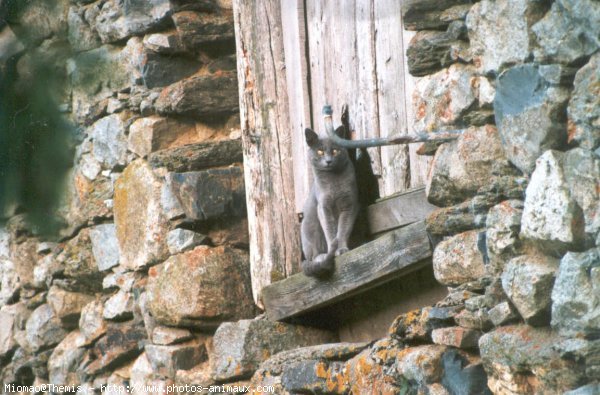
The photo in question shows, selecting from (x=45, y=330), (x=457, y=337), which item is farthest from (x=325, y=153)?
(x=45, y=330)

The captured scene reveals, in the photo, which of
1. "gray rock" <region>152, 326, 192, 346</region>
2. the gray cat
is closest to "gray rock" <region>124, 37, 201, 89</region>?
the gray cat

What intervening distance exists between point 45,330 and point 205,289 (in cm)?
205

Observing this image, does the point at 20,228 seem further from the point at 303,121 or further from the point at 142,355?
the point at 303,121

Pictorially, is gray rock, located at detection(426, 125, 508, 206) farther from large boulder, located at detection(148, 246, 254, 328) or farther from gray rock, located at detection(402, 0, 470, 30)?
large boulder, located at detection(148, 246, 254, 328)

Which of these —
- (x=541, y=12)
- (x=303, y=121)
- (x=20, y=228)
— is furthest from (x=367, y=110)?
(x=20, y=228)

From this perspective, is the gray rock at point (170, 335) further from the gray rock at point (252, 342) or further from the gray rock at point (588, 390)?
the gray rock at point (588, 390)

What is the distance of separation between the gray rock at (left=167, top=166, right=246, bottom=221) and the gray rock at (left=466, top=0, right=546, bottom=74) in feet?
8.55

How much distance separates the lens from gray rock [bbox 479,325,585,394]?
8.61 ft

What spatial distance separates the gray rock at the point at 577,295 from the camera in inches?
98.0

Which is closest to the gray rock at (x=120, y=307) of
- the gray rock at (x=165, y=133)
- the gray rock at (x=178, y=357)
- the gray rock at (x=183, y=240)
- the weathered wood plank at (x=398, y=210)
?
the gray rock at (x=178, y=357)

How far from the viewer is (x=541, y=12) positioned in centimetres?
279

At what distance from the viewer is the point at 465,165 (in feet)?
10.5

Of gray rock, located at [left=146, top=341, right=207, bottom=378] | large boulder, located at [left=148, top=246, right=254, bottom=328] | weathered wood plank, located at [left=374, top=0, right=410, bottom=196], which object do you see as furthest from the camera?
gray rock, located at [left=146, top=341, right=207, bottom=378]

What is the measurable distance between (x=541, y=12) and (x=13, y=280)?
219 inches
